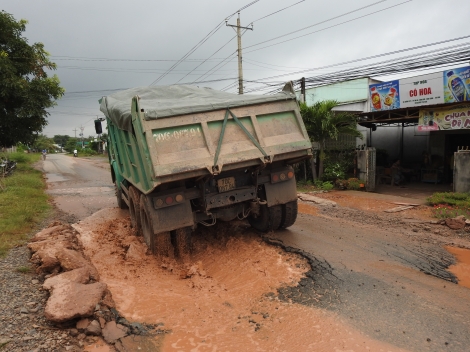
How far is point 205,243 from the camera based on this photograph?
6270mm

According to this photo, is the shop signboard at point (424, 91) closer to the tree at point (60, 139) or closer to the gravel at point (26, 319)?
the gravel at point (26, 319)

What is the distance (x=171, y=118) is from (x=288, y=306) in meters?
2.73

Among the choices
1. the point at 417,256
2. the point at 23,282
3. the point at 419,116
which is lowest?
the point at 417,256

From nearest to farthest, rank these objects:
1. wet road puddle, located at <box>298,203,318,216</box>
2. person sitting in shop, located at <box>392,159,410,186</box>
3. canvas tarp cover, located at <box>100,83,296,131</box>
Answer: canvas tarp cover, located at <box>100,83,296,131</box>, wet road puddle, located at <box>298,203,318,216</box>, person sitting in shop, located at <box>392,159,410,186</box>

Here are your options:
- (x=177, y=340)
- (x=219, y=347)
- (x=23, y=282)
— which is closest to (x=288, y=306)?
(x=219, y=347)

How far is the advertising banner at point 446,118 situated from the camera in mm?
11430

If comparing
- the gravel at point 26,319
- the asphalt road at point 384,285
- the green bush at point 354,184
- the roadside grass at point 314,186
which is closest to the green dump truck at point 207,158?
the asphalt road at point 384,285

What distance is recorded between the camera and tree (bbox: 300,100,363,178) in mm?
13391

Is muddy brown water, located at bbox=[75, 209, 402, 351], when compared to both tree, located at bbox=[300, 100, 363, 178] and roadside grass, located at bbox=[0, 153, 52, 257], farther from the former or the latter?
tree, located at bbox=[300, 100, 363, 178]

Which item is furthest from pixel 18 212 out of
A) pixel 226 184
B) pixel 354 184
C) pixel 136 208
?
pixel 354 184

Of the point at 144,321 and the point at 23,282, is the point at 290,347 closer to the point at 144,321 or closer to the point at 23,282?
the point at 144,321

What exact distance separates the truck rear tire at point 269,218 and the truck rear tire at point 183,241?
4.55 feet

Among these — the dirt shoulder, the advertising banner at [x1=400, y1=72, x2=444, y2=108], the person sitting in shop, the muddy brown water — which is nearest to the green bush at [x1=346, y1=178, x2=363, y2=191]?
the dirt shoulder

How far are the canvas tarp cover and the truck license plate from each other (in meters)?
1.04
